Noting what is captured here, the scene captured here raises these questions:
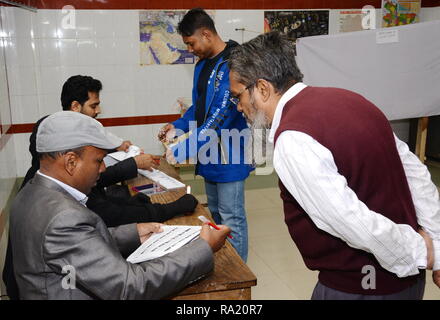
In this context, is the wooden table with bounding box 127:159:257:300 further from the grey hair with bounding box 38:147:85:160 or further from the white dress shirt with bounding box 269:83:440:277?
the grey hair with bounding box 38:147:85:160

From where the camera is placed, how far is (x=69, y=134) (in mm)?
1323

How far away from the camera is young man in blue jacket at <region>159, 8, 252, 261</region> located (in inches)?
103

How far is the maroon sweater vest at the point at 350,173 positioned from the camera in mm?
1218

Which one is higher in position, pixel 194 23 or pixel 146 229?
pixel 194 23

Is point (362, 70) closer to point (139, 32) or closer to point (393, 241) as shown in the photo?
point (139, 32)

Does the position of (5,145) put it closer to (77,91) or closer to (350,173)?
(77,91)

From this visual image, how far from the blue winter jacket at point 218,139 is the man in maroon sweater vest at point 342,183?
1072 millimetres

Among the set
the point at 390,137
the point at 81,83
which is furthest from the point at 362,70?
the point at 390,137

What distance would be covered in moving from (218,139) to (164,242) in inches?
47.6

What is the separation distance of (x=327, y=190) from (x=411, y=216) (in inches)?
16.0

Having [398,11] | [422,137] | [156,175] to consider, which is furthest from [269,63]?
[398,11]

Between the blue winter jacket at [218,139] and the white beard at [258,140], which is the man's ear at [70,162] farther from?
the blue winter jacket at [218,139]

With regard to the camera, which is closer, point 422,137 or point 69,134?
point 69,134

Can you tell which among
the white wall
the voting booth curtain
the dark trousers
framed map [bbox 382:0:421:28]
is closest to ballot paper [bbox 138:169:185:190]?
the dark trousers
